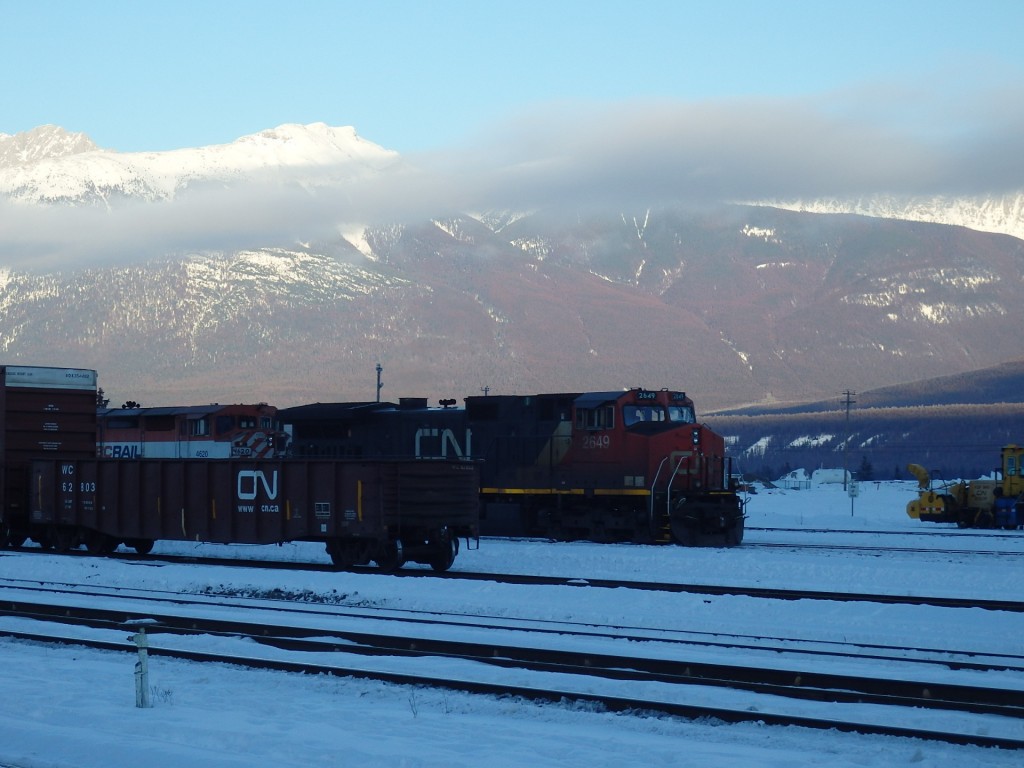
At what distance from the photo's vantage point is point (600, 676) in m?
13.8

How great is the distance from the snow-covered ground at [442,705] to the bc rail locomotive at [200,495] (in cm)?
165

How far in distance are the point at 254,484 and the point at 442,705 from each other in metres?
16.4

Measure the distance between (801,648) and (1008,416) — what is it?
196644 millimetres

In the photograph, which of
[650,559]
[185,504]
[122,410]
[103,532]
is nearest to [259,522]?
[185,504]

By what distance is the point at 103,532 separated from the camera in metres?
31.1

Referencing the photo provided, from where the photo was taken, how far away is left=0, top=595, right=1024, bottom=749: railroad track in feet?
39.0

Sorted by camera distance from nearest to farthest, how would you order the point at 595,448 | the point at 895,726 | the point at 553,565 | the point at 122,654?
the point at 895,726 → the point at 122,654 → the point at 553,565 → the point at 595,448

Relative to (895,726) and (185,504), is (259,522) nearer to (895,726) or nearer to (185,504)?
(185,504)

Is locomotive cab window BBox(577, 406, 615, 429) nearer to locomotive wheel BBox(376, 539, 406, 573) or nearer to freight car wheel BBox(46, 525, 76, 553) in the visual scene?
locomotive wheel BBox(376, 539, 406, 573)

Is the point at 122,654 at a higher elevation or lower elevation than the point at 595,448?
lower

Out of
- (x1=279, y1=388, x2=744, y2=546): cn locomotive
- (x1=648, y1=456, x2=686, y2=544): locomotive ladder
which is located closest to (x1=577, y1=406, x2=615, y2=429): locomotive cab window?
(x1=279, y1=388, x2=744, y2=546): cn locomotive

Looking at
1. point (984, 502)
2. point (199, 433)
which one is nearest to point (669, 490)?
point (199, 433)

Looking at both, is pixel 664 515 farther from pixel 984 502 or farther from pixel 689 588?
pixel 984 502

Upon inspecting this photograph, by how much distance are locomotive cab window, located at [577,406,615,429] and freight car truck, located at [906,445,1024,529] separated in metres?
19.1
